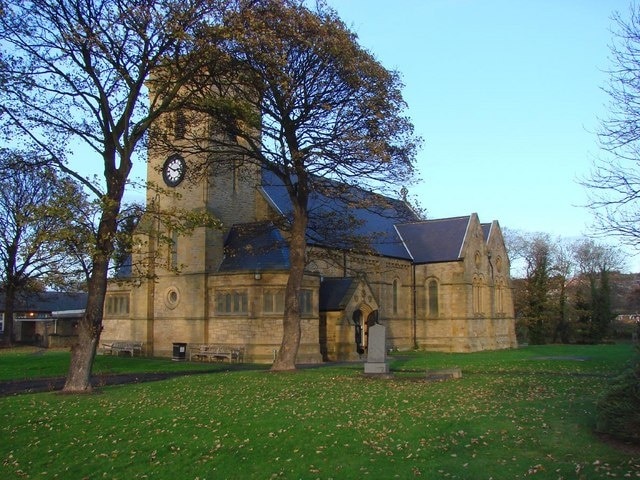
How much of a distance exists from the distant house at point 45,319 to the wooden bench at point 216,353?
18926 mm

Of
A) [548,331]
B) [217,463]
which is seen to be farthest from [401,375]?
[548,331]

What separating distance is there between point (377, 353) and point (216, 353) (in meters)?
13.8

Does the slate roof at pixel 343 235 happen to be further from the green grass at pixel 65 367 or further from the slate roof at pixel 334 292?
the green grass at pixel 65 367

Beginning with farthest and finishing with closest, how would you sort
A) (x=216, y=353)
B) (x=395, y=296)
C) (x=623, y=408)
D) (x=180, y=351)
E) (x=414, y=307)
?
(x=414, y=307) < (x=395, y=296) < (x=180, y=351) < (x=216, y=353) < (x=623, y=408)

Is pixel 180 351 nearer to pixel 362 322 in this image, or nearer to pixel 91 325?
pixel 362 322

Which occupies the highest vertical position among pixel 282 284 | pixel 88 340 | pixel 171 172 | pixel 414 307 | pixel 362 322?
pixel 171 172

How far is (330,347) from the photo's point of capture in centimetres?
3647

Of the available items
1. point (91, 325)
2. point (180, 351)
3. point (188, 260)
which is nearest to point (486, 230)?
point (188, 260)

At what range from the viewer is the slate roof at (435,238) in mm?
47438

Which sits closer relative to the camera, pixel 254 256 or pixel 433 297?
pixel 254 256

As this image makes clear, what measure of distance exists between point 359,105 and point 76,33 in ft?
33.5

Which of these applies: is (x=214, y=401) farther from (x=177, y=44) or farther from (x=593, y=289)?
(x=593, y=289)

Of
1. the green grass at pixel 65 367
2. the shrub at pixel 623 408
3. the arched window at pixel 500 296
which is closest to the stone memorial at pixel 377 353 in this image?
the green grass at pixel 65 367

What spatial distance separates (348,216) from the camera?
26.6m
